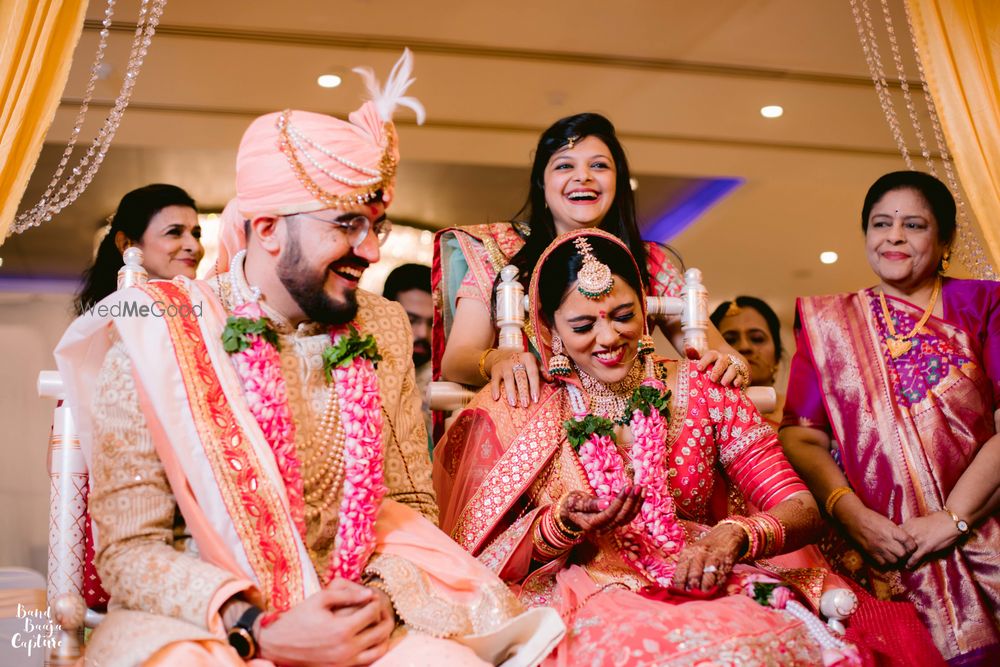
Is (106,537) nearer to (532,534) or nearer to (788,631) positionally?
(532,534)

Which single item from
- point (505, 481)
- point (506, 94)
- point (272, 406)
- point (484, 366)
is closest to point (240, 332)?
point (272, 406)

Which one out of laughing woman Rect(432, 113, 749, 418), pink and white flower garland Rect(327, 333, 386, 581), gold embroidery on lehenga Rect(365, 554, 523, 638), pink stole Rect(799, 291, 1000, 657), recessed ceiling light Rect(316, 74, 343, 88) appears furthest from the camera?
recessed ceiling light Rect(316, 74, 343, 88)

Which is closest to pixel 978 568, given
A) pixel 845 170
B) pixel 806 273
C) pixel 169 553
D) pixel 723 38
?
pixel 169 553

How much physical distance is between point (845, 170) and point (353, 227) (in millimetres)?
5734

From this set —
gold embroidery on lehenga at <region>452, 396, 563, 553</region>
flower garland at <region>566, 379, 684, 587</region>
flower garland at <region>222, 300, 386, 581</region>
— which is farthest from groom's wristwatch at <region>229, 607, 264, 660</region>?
flower garland at <region>566, 379, 684, 587</region>

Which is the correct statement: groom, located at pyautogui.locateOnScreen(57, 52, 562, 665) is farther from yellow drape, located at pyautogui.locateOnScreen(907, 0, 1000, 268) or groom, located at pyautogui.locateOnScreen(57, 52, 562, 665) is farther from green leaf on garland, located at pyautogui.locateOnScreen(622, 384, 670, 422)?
yellow drape, located at pyautogui.locateOnScreen(907, 0, 1000, 268)

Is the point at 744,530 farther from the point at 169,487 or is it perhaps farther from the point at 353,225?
the point at 169,487

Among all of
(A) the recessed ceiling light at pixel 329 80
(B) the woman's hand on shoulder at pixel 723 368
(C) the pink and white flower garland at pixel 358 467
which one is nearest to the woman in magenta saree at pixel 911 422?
(B) the woman's hand on shoulder at pixel 723 368

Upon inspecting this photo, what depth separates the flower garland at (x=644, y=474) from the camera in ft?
9.10

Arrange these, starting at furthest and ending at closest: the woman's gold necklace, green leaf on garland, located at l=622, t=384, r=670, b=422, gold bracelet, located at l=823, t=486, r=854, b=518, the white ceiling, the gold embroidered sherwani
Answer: the white ceiling, the woman's gold necklace, gold bracelet, located at l=823, t=486, r=854, b=518, green leaf on garland, located at l=622, t=384, r=670, b=422, the gold embroidered sherwani

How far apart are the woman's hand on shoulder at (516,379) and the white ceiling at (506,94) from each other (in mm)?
3002

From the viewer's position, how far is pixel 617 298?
2.95m

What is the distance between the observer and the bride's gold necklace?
9.80ft

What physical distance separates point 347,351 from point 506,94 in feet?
13.7
